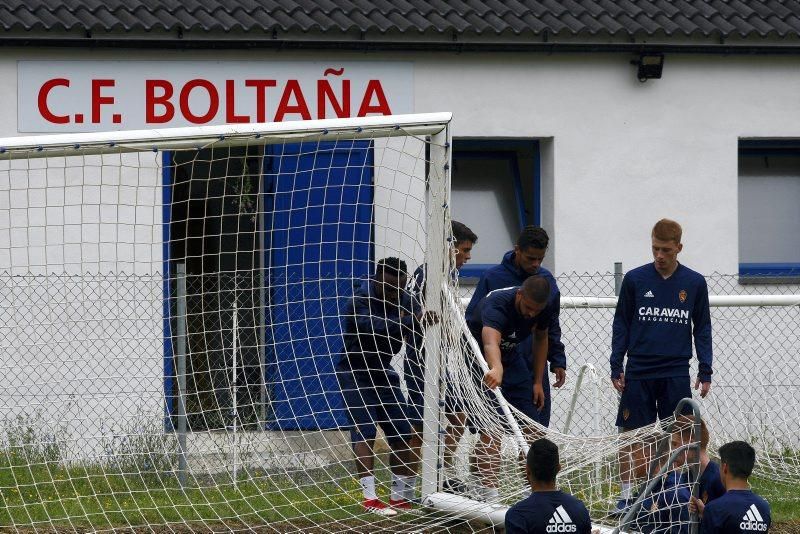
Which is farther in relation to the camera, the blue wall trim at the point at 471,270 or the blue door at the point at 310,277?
the blue wall trim at the point at 471,270

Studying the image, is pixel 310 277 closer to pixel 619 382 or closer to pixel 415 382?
pixel 415 382

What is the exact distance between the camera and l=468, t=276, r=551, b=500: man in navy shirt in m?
7.29

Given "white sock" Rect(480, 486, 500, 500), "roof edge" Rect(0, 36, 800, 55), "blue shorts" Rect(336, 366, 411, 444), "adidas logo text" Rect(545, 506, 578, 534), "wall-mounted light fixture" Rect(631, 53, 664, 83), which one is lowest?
"white sock" Rect(480, 486, 500, 500)

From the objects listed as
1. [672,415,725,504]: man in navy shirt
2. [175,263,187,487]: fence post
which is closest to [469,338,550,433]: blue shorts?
[672,415,725,504]: man in navy shirt

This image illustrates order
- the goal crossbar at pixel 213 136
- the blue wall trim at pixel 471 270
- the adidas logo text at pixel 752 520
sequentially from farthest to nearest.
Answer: the blue wall trim at pixel 471 270
the goal crossbar at pixel 213 136
the adidas logo text at pixel 752 520

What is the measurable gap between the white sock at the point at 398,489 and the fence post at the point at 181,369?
4.46ft

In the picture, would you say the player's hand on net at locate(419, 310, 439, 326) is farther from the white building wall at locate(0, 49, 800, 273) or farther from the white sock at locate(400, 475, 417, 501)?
the white building wall at locate(0, 49, 800, 273)

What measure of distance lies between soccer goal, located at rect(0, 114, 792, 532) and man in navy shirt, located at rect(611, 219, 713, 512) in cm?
51

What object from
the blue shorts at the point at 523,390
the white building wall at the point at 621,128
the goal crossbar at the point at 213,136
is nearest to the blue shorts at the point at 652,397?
the blue shorts at the point at 523,390

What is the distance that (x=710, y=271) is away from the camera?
11367 mm

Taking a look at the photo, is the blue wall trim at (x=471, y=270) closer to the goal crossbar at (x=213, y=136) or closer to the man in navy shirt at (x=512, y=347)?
the man in navy shirt at (x=512, y=347)

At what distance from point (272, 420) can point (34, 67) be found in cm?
381

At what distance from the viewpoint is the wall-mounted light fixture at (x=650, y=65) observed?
11.2 metres

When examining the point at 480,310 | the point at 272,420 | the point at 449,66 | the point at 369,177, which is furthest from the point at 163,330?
the point at 449,66
